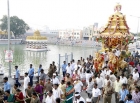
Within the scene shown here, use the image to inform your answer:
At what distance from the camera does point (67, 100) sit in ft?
23.4

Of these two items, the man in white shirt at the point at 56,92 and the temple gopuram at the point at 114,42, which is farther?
the temple gopuram at the point at 114,42

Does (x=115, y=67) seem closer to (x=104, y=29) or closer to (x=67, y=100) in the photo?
(x=104, y=29)

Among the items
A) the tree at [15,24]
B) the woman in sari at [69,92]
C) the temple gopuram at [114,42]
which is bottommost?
the woman in sari at [69,92]

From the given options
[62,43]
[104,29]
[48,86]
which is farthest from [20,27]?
[48,86]

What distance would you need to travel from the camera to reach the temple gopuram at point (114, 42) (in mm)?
12172

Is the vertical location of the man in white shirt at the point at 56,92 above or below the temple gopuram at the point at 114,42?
below

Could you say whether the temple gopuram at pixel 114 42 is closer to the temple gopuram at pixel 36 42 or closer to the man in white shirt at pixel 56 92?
the man in white shirt at pixel 56 92

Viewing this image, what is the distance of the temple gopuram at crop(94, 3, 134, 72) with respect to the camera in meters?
12.2

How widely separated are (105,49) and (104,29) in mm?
1302

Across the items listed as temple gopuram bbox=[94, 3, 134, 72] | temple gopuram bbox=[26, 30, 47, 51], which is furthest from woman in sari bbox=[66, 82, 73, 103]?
temple gopuram bbox=[26, 30, 47, 51]

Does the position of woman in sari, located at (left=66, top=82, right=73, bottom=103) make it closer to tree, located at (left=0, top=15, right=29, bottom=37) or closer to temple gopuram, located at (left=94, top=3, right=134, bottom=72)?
temple gopuram, located at (left=94, top=3, right=134, bottom=72)

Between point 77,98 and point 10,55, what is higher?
point 10,55

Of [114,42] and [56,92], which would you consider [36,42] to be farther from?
[56,92]

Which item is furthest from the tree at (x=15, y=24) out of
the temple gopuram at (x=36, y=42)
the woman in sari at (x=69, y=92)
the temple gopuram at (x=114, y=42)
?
the woman in sari at (x=69, y=92)
